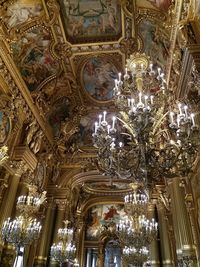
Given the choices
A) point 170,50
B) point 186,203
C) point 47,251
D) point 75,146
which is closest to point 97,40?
point 170,50

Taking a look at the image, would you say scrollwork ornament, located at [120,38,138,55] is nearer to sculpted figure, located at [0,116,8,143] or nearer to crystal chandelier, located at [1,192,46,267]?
sculpted figure, located at [0,116,8,143]

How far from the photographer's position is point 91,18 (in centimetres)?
912

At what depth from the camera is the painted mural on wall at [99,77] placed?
10.9m

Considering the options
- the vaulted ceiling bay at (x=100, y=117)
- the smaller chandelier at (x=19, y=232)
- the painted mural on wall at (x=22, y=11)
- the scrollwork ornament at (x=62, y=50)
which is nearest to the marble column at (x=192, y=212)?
the vaulted ceiling bay at (x=100, y=117)

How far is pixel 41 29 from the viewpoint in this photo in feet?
30.1

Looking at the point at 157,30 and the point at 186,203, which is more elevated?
the point at 157,30

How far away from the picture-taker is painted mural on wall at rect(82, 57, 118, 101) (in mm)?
10898

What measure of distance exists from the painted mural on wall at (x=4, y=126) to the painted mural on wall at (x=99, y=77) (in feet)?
14.7

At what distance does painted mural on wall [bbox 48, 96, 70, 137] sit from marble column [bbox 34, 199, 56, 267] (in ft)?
11.8

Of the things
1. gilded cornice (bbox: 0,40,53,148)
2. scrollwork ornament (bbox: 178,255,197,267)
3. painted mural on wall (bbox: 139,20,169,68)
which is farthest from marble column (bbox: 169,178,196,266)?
gilded cornice (bbox: 0,40,53,148)

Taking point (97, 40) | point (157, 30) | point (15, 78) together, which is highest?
point (97, 40)

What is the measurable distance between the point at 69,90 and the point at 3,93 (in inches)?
158

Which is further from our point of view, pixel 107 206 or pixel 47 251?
pixel 107 206

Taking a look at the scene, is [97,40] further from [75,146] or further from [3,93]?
[75,146]
